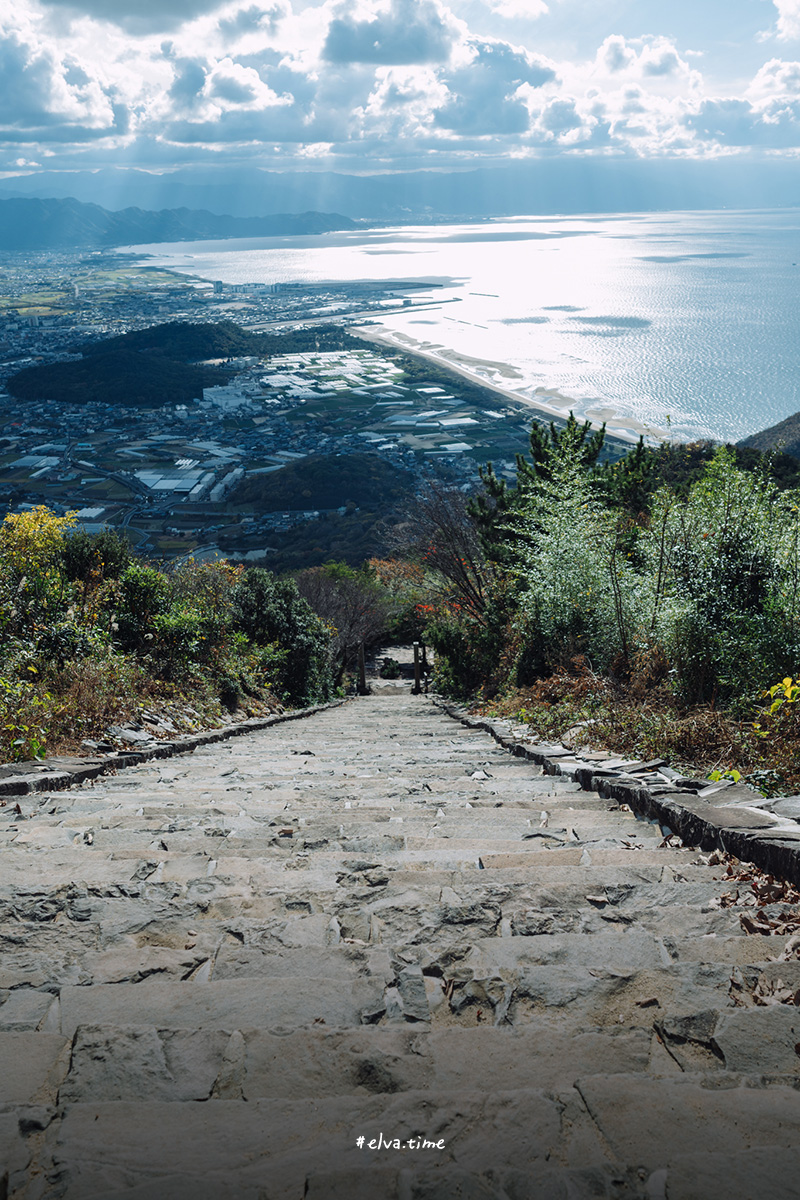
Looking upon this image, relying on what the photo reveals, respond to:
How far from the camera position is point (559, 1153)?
→ 4.70ft

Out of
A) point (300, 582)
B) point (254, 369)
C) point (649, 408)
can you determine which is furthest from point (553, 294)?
point (300, 582)

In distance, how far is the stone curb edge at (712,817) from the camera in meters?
2.82

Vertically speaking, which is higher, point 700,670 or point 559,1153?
point 559,1153

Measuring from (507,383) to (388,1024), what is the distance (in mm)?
79521

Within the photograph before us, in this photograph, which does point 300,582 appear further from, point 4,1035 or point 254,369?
point 254,369

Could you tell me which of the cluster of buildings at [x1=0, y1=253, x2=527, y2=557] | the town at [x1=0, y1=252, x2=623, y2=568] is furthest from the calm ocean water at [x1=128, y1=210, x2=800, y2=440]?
the cluster of buildings at [x1=0, y1=253, x2=527, y2=557]

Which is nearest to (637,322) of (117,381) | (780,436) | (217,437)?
(217,437)

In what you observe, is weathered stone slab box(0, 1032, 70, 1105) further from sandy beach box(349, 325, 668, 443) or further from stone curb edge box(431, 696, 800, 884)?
sandy beach box(349, 325, 668, 443)

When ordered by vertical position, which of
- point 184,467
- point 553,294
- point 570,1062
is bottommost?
point 184,467

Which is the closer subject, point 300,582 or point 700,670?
point 700,670

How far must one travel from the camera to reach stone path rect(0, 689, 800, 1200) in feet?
4.61

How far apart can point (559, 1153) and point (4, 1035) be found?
1362 mm

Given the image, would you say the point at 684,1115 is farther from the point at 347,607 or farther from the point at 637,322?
the point at 637,322

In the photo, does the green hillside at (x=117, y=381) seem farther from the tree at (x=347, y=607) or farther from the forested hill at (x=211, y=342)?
the tree at (x=347, y=607)
